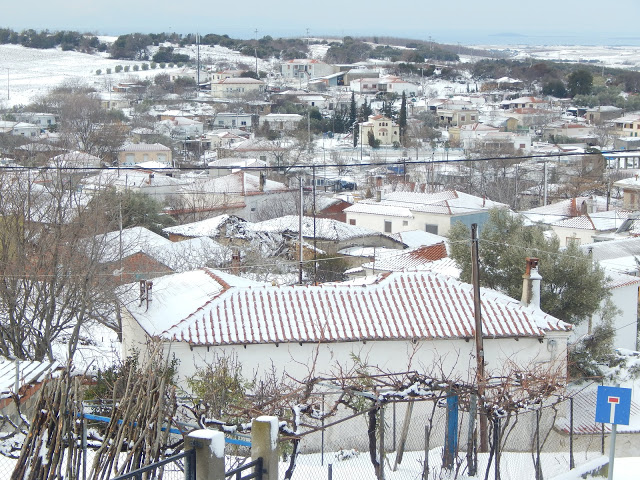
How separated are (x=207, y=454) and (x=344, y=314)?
8813mm

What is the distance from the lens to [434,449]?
44.2ft

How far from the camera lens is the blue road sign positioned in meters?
9.48

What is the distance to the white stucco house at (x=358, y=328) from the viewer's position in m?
15.1

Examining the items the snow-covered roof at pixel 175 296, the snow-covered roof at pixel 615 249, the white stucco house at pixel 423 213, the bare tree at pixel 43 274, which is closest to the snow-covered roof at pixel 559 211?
the white stucco house at pixel 423 213

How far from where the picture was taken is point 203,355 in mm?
15016

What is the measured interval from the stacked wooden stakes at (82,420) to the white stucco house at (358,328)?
19.8 ft

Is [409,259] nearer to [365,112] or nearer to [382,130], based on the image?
[382,130]

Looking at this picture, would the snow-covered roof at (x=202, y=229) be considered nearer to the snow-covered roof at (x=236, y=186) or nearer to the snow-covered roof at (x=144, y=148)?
the snow-covered roof at (x=236, y=186)

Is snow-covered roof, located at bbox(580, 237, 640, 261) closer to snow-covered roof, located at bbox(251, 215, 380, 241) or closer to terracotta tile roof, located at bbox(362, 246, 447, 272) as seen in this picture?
terracotta tile roof, located at bbox(362, 246, 447, 272)

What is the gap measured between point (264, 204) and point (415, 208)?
30.0ft

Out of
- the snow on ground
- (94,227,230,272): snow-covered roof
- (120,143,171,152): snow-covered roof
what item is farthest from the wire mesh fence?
the snow on ground

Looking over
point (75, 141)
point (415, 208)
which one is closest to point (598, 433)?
point (415, 208)

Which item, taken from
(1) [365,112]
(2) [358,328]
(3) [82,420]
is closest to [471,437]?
(2) [358,328]

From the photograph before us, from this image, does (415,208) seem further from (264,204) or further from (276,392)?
(276,392)
